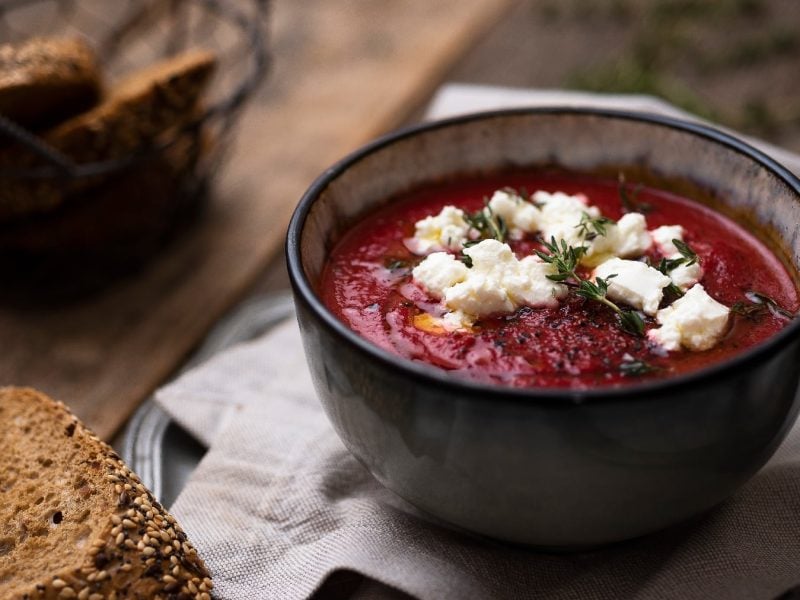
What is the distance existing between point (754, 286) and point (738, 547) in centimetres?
57

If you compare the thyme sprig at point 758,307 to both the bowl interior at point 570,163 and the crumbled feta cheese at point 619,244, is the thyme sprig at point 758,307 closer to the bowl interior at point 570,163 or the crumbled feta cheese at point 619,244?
the bowl interior at point 570,163

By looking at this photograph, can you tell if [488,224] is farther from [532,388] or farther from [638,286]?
[532,388]

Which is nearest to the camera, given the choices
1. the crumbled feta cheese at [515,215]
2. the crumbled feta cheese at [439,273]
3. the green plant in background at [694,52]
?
the crumbled feta cheese at [439,273]

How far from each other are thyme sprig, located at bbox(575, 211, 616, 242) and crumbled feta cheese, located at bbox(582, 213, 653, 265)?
1 centimetres

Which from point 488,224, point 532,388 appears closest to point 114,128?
point 488,224

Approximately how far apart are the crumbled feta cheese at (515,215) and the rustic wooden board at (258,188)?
1.31 metres

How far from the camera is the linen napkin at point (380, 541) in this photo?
1.91 m

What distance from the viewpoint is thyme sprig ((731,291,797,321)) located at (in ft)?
6.51

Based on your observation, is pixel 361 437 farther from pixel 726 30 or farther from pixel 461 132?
pixel 726 30

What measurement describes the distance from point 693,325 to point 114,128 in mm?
2060

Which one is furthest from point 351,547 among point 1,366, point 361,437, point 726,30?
point 726,30

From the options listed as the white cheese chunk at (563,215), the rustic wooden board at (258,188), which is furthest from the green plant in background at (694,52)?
the white cheese chunk at (563,215)

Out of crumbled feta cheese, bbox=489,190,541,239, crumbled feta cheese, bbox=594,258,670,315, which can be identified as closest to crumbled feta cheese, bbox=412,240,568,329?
crumbled feta cheese, bbox=594,258,670,315

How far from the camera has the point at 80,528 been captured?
2.01 meters
